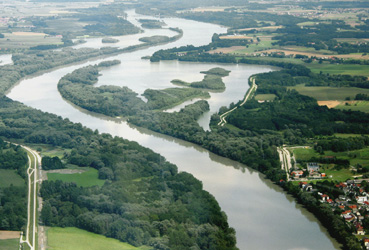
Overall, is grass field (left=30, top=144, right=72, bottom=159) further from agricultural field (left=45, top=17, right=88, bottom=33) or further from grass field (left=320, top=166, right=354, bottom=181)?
agricultural field (left=45, top=17, right=88, bottom=33)

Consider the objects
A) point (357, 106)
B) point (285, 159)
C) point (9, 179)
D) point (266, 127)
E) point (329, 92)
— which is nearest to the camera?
point (9, 179)

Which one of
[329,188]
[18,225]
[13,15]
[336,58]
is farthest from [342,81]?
[13,15]

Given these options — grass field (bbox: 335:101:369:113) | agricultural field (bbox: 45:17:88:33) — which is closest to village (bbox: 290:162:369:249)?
grass field (bbox: 335:101:369:113)

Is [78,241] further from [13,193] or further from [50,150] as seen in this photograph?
[50,150]

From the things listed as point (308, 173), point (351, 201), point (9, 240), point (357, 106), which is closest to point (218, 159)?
point (308, 173)

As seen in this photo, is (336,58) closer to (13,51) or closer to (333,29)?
(333,29)

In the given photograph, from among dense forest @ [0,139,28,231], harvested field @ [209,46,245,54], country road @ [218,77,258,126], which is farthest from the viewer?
Result: harvested field @ [209,46,245,54]
